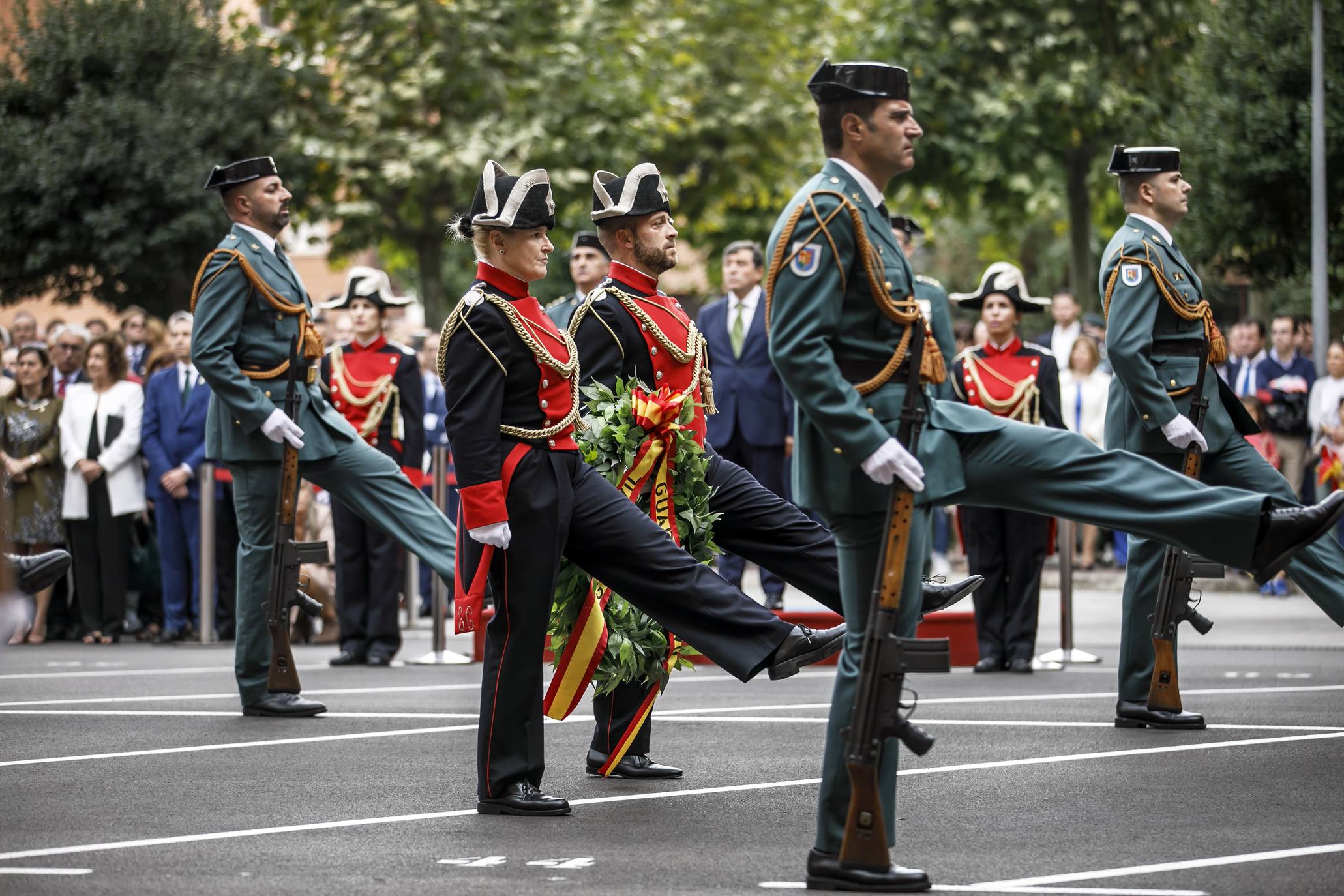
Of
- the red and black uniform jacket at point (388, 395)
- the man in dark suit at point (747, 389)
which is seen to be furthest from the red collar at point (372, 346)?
the man in dark suit at point (747, 389)

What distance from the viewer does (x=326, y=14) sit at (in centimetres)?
2653

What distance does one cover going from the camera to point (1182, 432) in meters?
8.80

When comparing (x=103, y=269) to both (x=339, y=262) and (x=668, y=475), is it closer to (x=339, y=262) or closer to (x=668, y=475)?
(x=339, y=262)

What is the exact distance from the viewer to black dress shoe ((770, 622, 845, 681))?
292 inches

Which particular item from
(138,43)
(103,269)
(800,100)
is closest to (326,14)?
(138,43)

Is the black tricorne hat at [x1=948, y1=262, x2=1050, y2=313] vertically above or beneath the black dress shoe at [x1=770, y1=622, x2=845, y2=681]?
above

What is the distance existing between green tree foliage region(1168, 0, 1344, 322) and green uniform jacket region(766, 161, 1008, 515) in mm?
13477

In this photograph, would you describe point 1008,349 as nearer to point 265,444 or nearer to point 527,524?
point 265,444

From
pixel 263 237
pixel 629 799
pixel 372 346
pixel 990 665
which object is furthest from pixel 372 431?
pixel 629 799

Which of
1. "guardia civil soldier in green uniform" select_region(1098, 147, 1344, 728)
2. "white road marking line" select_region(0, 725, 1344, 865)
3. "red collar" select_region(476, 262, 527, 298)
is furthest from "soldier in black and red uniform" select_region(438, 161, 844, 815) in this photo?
"guardia civil soldier in green uniform" select_region(1098, 147, 1344, 728)

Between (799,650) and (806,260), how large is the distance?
6.42 ft

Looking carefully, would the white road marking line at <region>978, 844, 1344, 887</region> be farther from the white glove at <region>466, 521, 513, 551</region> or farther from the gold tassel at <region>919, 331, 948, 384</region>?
the white glove at <region>466, 521, 513, 551</region>

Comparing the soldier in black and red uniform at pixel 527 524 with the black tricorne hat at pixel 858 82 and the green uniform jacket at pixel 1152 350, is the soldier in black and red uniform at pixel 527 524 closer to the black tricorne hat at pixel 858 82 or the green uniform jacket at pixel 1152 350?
the black tricorne hat at pixel 858 82

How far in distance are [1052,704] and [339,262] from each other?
21064mm
